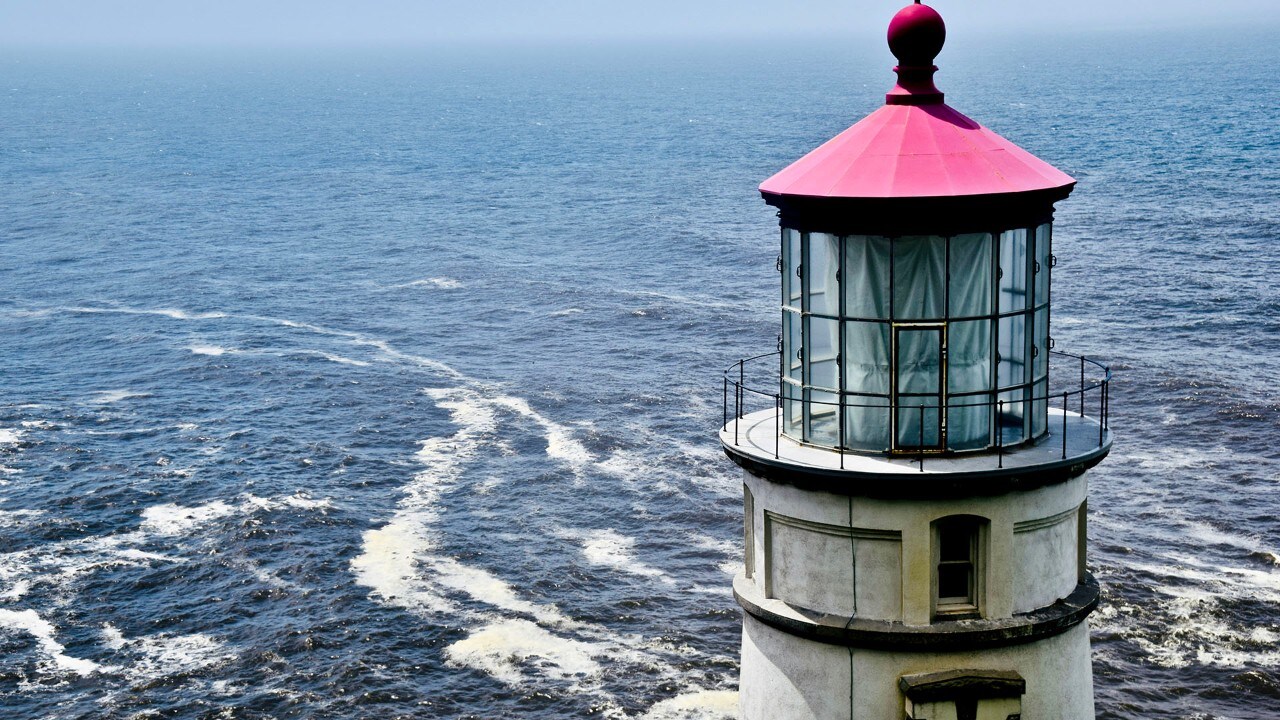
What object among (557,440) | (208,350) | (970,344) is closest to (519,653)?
(557,440)

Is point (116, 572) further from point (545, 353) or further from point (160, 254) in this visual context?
point (160, 254)

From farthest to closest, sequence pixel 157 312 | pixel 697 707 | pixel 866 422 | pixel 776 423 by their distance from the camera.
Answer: pixel 157 312, pixel 697 707, pixel 776 423, pixel 866 422

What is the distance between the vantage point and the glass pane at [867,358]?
13438mm

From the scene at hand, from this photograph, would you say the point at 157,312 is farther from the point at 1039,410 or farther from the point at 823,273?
the point at 1039,410

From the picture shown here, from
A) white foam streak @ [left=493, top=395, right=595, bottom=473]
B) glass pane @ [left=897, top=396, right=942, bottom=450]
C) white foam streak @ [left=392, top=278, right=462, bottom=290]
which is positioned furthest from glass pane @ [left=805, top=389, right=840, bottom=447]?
white foam streak @ [left=392, top=278, right=462, bottom=290]

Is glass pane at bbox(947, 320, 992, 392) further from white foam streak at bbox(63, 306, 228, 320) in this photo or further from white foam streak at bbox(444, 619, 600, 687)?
white foam streak at bbox(63, 306, 228, 320)

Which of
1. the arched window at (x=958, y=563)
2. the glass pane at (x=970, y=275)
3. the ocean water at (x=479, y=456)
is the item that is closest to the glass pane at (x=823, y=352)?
the glass pane at (x=970, y=275)

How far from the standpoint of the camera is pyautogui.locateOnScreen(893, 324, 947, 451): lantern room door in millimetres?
13273

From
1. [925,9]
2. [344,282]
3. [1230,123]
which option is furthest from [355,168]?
[925,9]

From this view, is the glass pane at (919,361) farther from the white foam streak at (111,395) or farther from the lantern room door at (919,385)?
the white foam streak at (111,395)

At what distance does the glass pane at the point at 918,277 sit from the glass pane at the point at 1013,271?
20.9 inches

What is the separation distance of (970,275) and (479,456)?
38.4m

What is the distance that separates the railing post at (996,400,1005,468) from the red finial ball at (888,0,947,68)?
298 centimetres

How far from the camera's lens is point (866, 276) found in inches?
523
